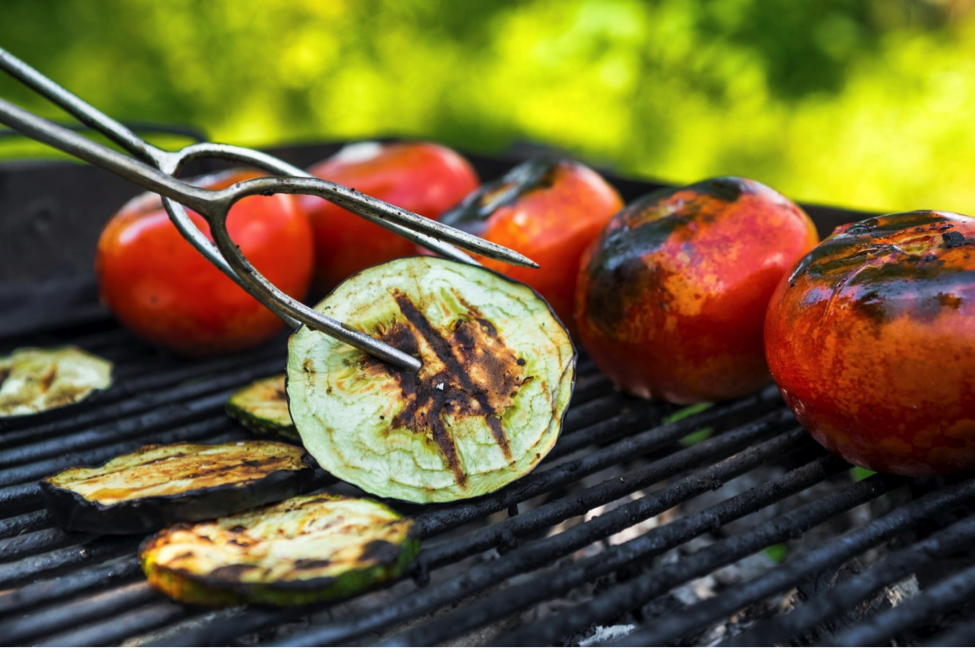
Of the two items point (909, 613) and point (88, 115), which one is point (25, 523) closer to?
point (88, 115)

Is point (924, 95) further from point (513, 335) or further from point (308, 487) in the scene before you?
point (308, 487)

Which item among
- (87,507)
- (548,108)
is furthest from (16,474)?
(548,108)

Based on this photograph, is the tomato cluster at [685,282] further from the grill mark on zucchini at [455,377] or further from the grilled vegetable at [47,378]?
the grill mark on zucchini at [455,377]

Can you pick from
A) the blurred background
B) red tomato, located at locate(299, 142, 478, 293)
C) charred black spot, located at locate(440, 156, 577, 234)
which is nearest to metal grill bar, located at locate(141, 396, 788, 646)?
charred black spot, located at locate(440, 156, 577, 234)

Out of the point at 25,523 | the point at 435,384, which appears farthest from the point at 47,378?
the point at 435,384

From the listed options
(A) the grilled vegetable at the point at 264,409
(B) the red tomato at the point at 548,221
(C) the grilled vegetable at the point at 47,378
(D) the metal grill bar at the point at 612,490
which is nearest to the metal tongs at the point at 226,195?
(A) the grilled vegetable at the point at 264,409

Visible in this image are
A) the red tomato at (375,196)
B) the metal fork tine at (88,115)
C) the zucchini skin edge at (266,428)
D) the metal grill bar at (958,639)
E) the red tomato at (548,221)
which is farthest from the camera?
the red tomato at (375,196)
